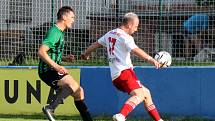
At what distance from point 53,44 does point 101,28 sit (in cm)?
347

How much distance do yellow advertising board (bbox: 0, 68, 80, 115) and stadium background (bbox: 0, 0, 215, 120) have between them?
1.19 ft

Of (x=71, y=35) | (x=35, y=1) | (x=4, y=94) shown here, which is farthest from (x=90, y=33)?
(x=4, y=94)

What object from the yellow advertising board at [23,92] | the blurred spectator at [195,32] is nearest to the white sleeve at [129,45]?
the yellow advertising board at [23,92]

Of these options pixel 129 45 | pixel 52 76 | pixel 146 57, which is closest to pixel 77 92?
pixel 52 76

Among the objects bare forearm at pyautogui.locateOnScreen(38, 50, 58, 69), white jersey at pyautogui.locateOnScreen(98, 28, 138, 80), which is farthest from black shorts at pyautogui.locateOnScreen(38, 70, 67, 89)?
white jersey at pyautogui.locateOnScreen(98, 28, 138, 80)

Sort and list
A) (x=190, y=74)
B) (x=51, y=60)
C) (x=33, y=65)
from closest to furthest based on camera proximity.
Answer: (x=51, y=60), (x=190, y=74), (x=33, y=65)

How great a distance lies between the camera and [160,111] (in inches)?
471

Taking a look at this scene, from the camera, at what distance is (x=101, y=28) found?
515 inches

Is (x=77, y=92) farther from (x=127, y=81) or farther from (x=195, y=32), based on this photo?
(x=195, y=32)

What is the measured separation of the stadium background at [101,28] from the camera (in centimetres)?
1288

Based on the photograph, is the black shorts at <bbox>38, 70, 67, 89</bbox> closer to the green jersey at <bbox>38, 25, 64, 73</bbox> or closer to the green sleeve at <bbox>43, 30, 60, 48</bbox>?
the green jersey at <bbox>38, 25, 64, 73</bbox>

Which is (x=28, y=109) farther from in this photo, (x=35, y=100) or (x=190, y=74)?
(x=190, y=74)

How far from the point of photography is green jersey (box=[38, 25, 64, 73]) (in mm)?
9680

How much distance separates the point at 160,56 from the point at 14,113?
3863 mm
